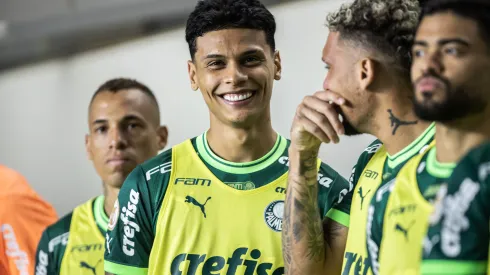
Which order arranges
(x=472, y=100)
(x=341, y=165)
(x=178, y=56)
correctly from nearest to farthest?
1. (x=472, y=100)
2. (x=341, y=165)
3. (x=178, y=56)

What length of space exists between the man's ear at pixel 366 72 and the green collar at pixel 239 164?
2.06 ft

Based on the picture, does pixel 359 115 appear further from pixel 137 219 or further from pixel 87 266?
pixel 87 266

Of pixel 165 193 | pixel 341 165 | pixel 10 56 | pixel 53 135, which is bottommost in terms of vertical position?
pixel 165 193

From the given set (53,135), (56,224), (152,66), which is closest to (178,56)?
(152,66)

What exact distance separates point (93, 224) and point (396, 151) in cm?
182

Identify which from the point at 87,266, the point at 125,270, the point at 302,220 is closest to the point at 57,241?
the point at 87,266

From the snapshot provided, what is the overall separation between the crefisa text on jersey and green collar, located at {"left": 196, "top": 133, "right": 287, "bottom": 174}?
0.25 meters

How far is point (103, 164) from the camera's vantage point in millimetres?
3771

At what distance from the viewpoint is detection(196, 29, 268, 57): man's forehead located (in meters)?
2.83

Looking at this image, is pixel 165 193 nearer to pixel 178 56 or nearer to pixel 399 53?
pixel 399 53

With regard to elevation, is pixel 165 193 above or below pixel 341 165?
below

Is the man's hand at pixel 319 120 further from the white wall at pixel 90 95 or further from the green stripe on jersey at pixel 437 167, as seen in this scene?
the white wall at pixel 90 95

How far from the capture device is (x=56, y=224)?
3.84m

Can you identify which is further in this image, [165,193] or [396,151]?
[165,193]
